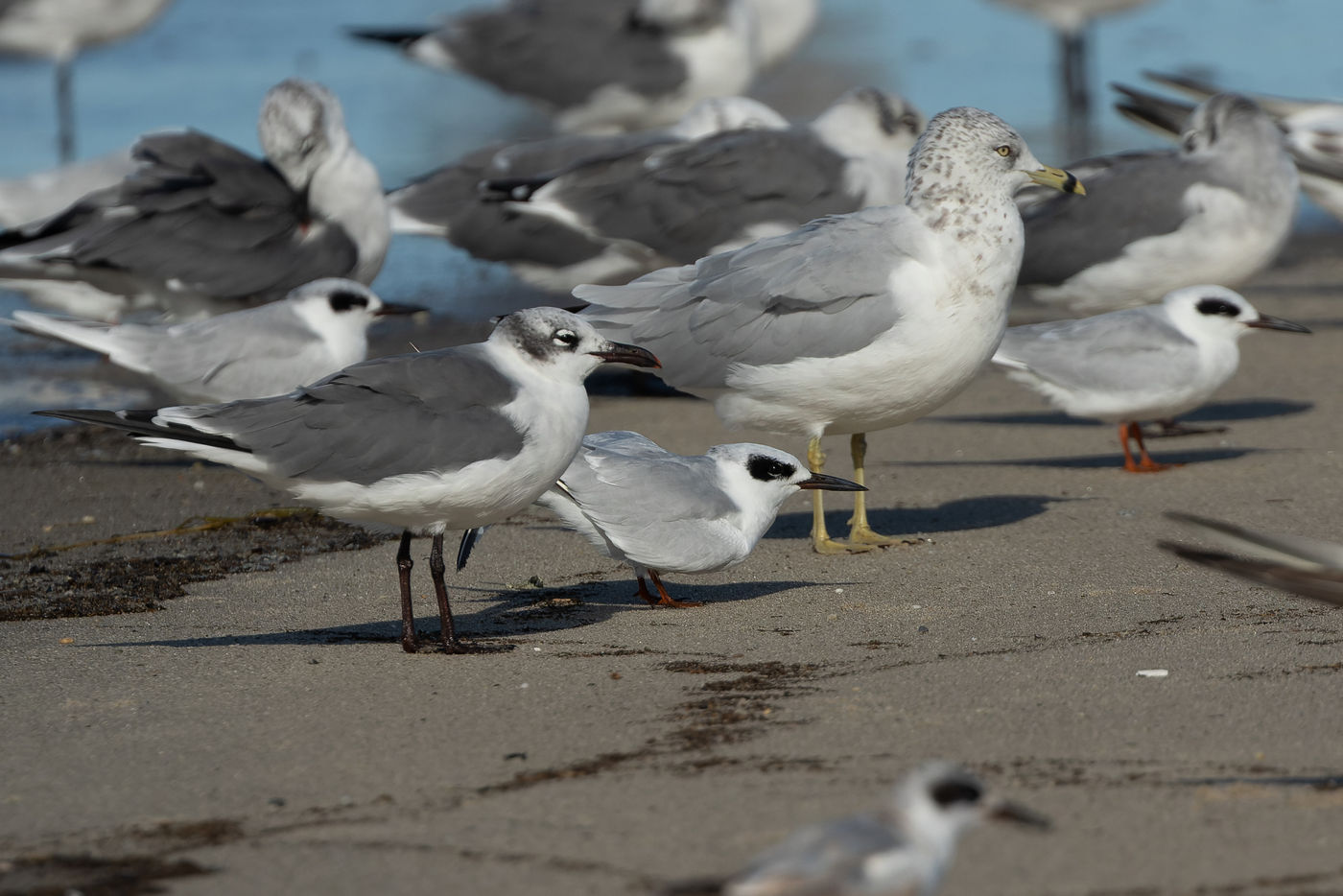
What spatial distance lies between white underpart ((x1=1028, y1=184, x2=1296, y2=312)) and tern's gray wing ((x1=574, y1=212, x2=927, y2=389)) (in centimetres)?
Answer: 269

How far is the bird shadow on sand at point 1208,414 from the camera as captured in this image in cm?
786

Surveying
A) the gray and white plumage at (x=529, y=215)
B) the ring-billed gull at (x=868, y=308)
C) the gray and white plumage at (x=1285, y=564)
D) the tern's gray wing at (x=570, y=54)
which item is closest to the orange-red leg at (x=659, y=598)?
the ring-billed gull at (x=868, y=308)

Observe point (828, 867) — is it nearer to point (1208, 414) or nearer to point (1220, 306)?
point (1220, 306)

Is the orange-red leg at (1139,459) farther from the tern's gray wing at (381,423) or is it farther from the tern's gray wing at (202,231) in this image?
the tern's gray wing at (202,231)

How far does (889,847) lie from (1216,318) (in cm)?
505

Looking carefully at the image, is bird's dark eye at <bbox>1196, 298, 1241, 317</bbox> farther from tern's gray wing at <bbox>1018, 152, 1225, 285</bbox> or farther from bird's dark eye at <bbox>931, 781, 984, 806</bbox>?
bird's dark eye at <bbox>931, 781, 984, 806</bbox>

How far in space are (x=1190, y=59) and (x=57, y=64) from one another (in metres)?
11.2

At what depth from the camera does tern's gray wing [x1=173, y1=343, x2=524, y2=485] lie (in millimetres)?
4570

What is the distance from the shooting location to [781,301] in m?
5.91

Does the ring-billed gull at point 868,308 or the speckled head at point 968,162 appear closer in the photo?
the ring-billed gull at point 868,308

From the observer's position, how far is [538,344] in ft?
15.7

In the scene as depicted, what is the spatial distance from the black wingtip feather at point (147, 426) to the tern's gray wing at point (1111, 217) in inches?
194

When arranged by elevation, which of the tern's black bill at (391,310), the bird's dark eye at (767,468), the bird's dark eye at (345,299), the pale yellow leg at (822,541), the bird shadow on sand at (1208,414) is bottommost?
the bird shadow on sand at (1208,414)

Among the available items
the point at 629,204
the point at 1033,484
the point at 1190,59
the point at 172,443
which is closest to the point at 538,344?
the point at 172,443
